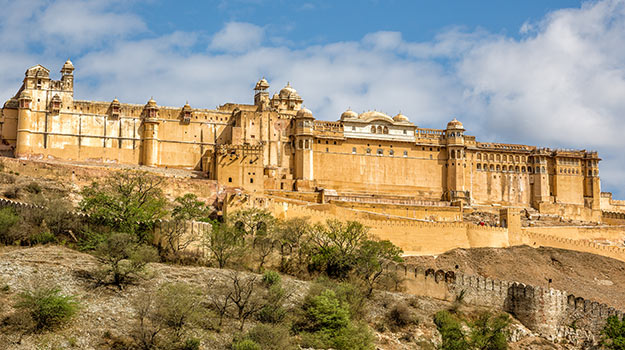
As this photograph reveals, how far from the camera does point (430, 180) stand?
75.9 metres

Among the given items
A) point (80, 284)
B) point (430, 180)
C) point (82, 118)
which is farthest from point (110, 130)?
point (80, 284)

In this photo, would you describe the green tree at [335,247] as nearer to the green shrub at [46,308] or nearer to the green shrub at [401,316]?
the green shrub at [401,316]

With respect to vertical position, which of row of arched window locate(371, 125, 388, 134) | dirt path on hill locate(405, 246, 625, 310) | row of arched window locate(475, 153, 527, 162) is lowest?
dirt path on hill locate(405, 246, 625, 310)

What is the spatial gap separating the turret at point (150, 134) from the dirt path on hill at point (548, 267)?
82.6 ft

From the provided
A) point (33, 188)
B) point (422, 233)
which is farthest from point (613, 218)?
point (33, 188)

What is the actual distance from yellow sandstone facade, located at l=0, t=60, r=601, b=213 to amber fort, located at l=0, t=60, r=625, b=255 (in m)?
0.11

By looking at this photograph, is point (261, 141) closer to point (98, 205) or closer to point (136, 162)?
point (136, 162)

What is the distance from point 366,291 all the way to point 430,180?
34.9 meters

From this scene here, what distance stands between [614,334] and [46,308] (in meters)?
27.8

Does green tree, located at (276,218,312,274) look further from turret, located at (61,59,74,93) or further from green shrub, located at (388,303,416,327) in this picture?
turret, located at (61,59,74,93)

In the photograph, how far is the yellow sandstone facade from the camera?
212ft

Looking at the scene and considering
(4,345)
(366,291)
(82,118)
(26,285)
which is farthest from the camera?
(82,118)

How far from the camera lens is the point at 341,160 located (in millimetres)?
72938

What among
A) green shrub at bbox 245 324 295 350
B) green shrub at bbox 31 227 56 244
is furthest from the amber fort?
green shrub at bbox 245 324 295 350
